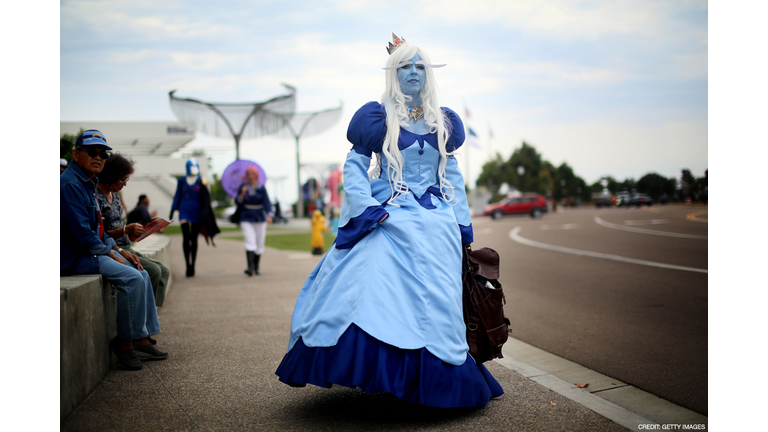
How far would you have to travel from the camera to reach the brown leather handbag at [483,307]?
2979 mm

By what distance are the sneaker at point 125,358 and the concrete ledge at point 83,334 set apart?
1.7 inches

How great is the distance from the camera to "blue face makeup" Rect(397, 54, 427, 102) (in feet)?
10.9

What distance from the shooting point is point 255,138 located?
1571 centimetres

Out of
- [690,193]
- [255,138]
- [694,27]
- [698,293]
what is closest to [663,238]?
[698,293]

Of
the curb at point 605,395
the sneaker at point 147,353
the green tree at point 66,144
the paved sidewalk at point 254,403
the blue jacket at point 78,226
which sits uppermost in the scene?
the green tree at point 66,144

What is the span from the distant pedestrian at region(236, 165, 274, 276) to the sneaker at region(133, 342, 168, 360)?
4793mm

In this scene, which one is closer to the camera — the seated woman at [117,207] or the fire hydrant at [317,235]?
the seated woman at [117,207]

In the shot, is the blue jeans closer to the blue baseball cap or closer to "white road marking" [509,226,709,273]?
the blue baseball cap

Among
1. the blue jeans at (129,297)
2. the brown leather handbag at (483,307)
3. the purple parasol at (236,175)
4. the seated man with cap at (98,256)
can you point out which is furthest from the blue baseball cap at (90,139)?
the purple parasol at (236,175)

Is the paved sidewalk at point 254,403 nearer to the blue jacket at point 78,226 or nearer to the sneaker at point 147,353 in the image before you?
the sneaker at point 147,353

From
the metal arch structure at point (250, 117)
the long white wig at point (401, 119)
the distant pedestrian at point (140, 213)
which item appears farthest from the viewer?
the metal arch structure at point (250, 117)
